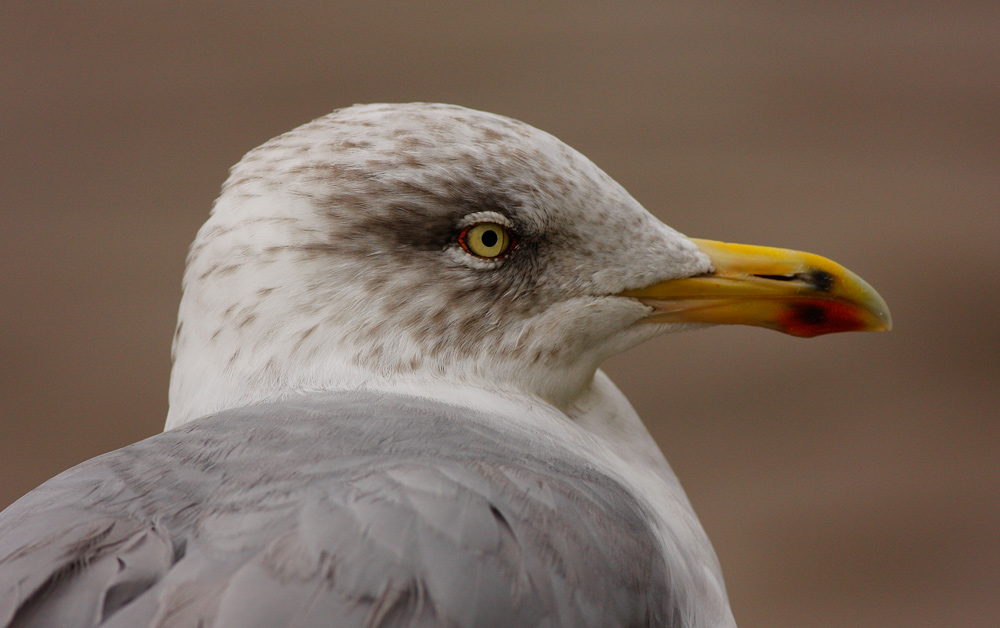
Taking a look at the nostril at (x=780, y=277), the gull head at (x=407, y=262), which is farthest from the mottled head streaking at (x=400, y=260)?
the nostril at (x=780, y=277)

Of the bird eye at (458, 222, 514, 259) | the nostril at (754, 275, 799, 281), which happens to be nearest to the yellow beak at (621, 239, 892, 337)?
the nostril at (754, 275, 799, 281)

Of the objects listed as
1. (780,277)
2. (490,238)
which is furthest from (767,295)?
(490,238)

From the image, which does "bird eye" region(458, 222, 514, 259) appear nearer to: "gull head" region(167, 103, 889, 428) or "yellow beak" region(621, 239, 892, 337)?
"gull head" region(167, 103, 889, 428)

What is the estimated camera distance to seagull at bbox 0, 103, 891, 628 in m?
0.51

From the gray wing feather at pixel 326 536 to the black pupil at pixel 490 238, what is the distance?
0.16m

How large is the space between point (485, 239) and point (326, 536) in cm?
29

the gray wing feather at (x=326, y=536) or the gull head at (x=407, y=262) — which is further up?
the gull head at (x=407, y=262)

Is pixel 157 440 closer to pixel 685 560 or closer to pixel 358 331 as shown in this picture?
pixel 358 331

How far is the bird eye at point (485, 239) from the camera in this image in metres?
0.72

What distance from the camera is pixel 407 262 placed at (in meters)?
0.71

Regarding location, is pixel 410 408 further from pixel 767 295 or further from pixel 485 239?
pixel 767 295

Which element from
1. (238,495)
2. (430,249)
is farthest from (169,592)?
(430,249)

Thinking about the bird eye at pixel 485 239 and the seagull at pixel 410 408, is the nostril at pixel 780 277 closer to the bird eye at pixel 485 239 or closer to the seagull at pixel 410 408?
the seagull at pixel 410 408

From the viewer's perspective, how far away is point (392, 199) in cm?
69
